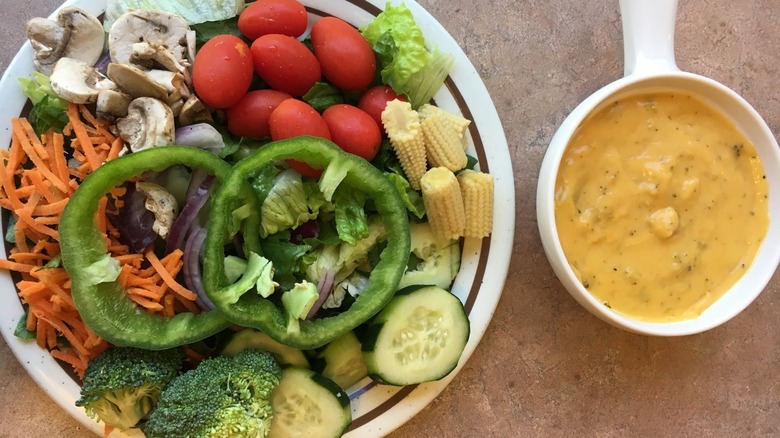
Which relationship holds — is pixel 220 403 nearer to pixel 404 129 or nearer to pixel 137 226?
pixel 137 226

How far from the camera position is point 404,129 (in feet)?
5.52

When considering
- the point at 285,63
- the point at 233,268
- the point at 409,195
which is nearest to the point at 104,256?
the point at 233,268

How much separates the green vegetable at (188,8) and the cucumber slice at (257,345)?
855mm

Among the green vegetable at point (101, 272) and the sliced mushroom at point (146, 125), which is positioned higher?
the sliced mushroom at point (146, 125)

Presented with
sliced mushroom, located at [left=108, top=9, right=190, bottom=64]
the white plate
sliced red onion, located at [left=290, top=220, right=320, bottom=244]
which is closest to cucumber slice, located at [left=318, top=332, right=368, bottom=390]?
the white plate

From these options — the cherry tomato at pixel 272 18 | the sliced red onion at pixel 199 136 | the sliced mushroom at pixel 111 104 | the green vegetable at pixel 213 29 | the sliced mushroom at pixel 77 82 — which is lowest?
the sliced red onion at pixel 199 136

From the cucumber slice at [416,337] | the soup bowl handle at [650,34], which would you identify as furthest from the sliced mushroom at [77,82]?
the soup bowl handle at [650,34]

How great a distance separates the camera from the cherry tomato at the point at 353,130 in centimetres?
166

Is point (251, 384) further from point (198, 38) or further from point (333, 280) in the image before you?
point (198, 38)

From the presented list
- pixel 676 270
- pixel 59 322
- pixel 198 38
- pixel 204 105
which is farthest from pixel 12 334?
pixel 676 270

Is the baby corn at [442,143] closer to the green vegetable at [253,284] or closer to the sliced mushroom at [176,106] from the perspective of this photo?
the green vegetable at [253,284]

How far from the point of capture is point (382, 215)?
166 cm

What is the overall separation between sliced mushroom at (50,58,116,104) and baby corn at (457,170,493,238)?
0.96 meters

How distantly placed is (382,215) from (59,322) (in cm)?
87
